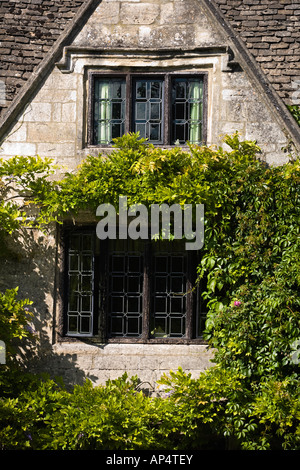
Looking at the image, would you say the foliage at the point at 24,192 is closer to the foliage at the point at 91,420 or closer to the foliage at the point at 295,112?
the foliage at the point at 91,420

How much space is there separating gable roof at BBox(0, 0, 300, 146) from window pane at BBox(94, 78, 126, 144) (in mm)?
730

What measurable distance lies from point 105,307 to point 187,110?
9.19 feet

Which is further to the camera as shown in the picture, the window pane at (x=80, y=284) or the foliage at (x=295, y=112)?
the foliage at (x=295, y=112)

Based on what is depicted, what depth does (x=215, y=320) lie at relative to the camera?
23.1 ft

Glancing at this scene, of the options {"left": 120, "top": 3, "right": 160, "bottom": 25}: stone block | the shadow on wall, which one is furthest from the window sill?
{"left": 120, "top": 3, "right": 160, "bottom": 25}: stone block

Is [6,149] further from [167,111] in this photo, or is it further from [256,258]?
[256,258]

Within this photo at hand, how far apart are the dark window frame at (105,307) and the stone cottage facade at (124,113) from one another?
0.06ft

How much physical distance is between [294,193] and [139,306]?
2.40 metres

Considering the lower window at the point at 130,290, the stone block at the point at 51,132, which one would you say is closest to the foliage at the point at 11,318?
the lower window at the point at 130,290

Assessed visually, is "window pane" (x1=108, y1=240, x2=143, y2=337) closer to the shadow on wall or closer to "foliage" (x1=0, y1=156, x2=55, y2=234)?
the shadow on wall

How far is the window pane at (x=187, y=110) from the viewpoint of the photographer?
777 cm

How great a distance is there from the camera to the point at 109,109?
7.84 metres

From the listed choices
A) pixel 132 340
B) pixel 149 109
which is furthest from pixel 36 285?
pixel 149 109

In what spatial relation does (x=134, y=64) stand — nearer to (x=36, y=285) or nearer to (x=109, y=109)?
(x=109, y=109)
